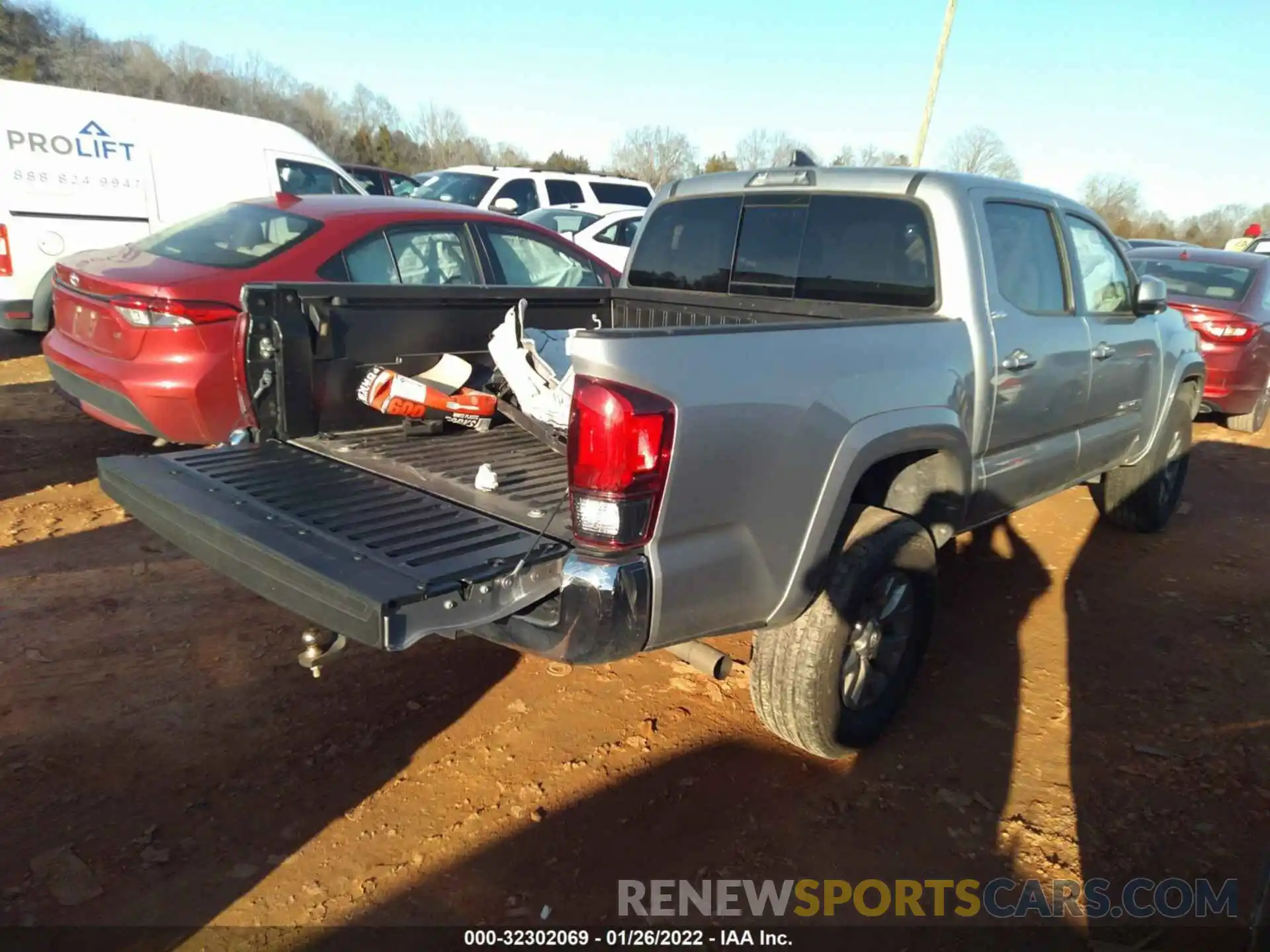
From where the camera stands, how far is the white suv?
13.0m

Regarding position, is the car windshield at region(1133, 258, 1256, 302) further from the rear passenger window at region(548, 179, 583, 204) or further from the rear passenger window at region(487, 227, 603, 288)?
the rear passenger window at region(548, 179, 583, 204)

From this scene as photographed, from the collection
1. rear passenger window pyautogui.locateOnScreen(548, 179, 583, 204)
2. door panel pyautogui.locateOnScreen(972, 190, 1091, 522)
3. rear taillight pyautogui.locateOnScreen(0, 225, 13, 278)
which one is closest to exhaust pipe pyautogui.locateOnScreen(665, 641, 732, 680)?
door panel pyautogui.locateOnScreen(972, 190, 1091, 522)

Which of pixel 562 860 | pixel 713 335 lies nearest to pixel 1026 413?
pixel 713 335

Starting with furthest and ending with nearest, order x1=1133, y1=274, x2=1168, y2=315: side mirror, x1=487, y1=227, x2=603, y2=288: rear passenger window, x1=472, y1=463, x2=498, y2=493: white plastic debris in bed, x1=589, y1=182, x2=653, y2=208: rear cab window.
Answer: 1. x1=589, y1=182, x2=653, y2=208: rear cab window
2. x1=487, y1=227, x2=603, y2=288: rear passenger window
3. x1=1133, y1=274, x2=1168, y2=315: side mirror
4. x1=472, y1=463, x2=498, y2=493: white plastic debris in bed

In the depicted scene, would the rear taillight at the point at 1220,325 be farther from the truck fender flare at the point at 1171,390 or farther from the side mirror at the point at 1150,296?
the side mirror at the point at 1150,296

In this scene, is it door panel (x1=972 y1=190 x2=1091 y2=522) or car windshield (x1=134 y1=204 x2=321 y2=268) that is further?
car windshield (x1=134 y1=204 x2=321 y2=268)

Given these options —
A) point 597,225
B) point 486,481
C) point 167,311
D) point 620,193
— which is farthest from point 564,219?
point 486,481

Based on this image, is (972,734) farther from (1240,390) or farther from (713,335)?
(1240,390)

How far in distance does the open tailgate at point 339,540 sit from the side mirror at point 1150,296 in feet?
11.6

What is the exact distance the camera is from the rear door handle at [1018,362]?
11.7 ft

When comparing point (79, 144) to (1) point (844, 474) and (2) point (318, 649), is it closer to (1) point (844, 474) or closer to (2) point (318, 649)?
(2) point (318, 649)

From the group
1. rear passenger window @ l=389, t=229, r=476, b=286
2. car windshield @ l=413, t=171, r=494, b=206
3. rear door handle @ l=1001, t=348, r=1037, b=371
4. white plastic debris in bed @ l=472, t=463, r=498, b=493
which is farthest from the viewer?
car windshield @ l=413, t=171, r=494, b=206

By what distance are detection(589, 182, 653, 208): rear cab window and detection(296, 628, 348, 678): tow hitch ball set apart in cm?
1204

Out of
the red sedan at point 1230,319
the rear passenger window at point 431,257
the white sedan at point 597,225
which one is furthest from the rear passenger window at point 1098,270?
the white sedan at point 597,225
